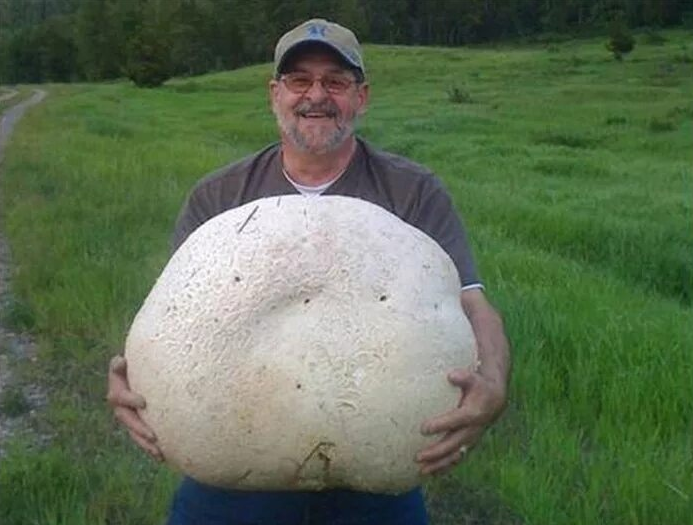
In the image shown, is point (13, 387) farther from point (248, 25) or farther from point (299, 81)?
point (248, 25)

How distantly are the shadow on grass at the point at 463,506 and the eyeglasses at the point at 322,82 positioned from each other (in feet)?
4.43

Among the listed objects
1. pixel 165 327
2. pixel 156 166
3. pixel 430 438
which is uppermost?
pixel 165 327

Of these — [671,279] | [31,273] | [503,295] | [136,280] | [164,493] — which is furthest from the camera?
[671,279]

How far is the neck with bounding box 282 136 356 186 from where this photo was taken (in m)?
2.67

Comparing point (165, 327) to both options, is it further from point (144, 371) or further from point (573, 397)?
point (573, 397)

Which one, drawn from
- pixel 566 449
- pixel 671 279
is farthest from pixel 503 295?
pixel 671 279

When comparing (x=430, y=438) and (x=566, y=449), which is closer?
(x=430, y=438)

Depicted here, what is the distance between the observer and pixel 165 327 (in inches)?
85.4

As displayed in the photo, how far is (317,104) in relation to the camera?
8.68 ft

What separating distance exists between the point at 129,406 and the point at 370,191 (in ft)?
2.32

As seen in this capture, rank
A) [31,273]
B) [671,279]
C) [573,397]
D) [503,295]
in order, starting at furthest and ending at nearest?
[671,279], [31,273], [503,295], [573,397]

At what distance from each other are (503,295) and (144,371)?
3327 millimetres

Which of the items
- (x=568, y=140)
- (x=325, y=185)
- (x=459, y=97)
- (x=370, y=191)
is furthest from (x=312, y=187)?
(x=459, y=97)

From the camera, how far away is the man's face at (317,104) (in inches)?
104
